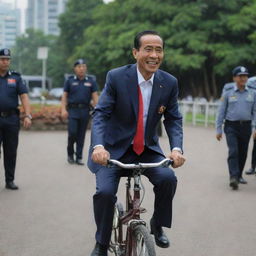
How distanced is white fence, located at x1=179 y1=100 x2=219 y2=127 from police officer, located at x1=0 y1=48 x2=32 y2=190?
1516 cm

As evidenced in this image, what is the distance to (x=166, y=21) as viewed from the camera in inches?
1169

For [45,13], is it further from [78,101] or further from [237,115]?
[237,115]

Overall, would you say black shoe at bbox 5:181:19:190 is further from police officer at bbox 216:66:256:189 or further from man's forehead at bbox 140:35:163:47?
man's forehead at bbox 140:35:163:47

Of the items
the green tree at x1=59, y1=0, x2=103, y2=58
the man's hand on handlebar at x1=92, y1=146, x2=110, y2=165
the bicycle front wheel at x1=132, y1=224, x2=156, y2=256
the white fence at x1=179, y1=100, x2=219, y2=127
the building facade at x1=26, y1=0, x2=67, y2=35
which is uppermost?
the building facade at x1=26, y1=0, x2=67, y2=35

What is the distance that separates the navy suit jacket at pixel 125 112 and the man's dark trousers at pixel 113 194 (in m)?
0.14

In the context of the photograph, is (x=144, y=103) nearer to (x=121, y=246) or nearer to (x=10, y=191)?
(x=121, y=246)

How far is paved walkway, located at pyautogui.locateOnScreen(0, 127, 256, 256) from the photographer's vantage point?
542cm

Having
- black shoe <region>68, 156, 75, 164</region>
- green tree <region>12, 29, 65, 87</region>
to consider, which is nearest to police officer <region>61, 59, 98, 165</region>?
black shoe <region>68, 156, 75, 164</region>

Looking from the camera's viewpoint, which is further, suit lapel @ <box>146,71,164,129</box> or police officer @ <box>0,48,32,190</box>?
police officer @ <box>0,48,32,190</box>

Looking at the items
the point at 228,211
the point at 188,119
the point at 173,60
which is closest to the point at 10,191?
the point at 228,211

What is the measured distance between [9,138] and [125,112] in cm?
411

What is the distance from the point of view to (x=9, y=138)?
26.6ft

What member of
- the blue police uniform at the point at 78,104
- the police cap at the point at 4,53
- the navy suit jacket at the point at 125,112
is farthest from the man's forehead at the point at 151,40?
the blue police uniform at the point at 78,104

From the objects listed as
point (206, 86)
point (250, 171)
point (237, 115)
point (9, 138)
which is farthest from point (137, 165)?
point (206, 86)
